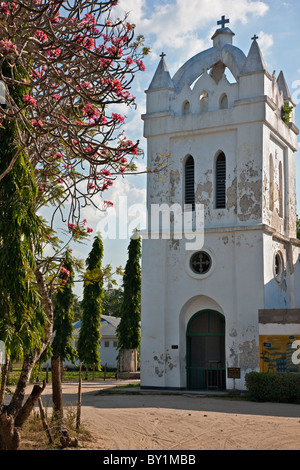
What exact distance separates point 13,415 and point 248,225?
562 inches

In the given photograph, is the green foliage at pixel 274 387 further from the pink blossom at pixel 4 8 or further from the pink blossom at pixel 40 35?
the pink blossom at pixel 4 8

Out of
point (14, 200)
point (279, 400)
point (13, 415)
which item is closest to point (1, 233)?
point (14, 200)

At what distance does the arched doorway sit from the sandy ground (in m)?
2.76

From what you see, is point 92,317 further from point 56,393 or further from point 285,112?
point 56,393

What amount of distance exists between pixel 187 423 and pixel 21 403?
515 cm

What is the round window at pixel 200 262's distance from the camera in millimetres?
23703

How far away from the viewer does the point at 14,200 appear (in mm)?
9062

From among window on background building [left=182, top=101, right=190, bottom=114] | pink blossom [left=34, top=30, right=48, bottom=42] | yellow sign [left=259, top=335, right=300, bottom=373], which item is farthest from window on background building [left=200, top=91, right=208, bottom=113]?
pink blossom [left=34, top=30, right=48, bottom=42]

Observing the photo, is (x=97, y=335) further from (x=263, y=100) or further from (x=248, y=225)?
(x=263, y=100)

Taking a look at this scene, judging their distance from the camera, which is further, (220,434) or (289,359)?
(289,359)

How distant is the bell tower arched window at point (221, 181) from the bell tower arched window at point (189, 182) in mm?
997

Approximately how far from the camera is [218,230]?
2336 centimetres

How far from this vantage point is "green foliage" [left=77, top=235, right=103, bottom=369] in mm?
32156

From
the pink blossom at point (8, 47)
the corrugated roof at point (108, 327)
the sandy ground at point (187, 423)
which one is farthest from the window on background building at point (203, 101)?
the corrugated roof at point (108, 327)
